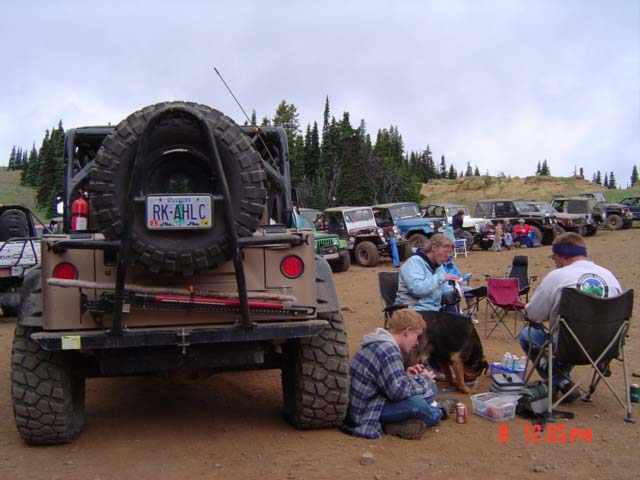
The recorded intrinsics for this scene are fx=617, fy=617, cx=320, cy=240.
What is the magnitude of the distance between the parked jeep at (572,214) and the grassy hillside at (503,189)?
30.1 metres

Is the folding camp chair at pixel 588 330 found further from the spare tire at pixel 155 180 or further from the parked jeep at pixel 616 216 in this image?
the parked jeep at pixel 616 216

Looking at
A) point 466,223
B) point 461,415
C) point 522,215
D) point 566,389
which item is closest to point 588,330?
point 566,389

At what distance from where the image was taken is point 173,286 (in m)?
3.72

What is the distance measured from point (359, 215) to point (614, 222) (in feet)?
54.1

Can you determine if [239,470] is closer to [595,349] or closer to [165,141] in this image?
[165,141]

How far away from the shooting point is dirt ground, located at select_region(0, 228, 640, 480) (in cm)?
362

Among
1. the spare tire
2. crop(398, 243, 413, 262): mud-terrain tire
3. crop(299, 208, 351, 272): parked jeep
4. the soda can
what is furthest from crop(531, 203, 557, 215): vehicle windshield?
the spare tire

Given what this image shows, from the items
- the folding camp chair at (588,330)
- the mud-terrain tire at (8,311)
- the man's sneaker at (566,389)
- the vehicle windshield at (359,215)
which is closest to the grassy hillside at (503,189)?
the vehicle windshield at (359,215)

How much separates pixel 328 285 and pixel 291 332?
624mm

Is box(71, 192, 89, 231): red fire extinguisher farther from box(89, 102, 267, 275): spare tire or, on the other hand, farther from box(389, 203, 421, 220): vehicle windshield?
box(389, 203, 421, 220): vehicle windshield

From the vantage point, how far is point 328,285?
4246 mm

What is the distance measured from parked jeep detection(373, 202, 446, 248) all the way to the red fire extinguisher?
48.7ft

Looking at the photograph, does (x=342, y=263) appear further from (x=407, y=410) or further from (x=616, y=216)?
(x=616, y=216)

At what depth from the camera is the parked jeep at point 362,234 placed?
60.5 feet
